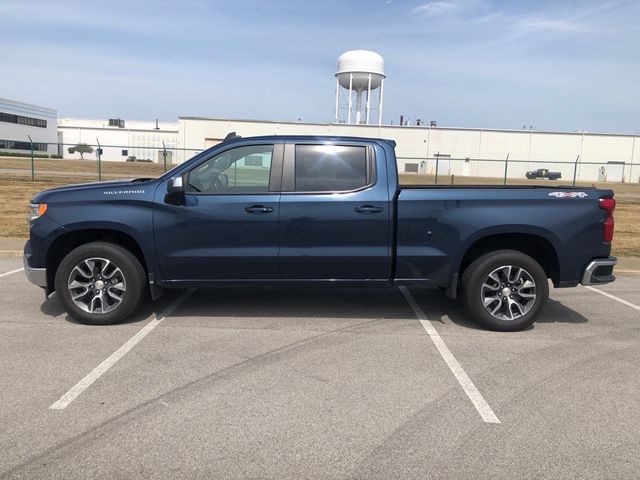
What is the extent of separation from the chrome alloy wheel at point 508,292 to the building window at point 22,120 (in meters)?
92.1

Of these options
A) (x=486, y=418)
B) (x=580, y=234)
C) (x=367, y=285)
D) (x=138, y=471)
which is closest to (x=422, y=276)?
(x=367, y=285)

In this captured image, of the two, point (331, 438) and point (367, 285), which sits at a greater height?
point (367, 285)

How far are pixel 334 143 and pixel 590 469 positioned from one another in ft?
12.0

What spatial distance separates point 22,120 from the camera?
85.8m

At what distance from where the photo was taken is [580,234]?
5395 millimetres

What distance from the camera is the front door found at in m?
5.29

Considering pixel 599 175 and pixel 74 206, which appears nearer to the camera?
pixel 74 206

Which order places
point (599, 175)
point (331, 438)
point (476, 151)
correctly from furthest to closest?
point (476, 151) < point (599, 175) < point (331, 438)

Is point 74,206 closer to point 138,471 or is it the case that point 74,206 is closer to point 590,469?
point 138,471

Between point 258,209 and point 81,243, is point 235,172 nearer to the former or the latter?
point 258,209

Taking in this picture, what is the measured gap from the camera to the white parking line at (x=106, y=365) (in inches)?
149

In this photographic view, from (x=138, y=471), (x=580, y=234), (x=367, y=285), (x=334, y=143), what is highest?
(x=334, y=143)

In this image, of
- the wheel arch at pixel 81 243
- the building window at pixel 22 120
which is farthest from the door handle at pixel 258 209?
the building window at pixel 22 120

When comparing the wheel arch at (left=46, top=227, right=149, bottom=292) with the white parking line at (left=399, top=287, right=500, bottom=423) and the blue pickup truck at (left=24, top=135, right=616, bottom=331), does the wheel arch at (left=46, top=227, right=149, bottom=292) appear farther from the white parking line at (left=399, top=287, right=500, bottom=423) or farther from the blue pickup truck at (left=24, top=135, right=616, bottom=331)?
the white parking line at (left=399, top=287, right=500, bottom=423)
